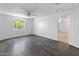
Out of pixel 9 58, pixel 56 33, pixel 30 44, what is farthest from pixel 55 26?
pixel 9 58

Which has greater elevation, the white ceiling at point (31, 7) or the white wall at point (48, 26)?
the white ceiling at point (31, 7)

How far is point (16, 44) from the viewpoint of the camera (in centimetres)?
259

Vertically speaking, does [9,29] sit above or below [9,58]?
above

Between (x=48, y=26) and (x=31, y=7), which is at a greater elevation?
(x=31, y=7)

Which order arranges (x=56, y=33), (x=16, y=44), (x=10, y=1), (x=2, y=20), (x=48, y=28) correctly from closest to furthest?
(x=10, y=1) → (x=2, y=20) → (x=16, y=44) → (x=56, y=33) → (x=48, y=28)

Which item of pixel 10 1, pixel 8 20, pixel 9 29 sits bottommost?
pixel 9 29

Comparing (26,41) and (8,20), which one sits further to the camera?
(26,41)

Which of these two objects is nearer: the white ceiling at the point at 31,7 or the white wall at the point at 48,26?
the white ceiling at the point at 31,7

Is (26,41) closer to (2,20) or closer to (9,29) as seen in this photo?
(9,29)

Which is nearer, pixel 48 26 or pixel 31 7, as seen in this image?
pixel 31 7

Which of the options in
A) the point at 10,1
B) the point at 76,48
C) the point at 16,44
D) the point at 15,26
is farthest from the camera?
the point at 76,48

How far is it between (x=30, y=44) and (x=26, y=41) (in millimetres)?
139

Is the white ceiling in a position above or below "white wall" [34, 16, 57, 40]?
above

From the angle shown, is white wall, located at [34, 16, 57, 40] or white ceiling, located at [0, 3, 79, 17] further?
white wall, located at [34, 16, 57, 40]
